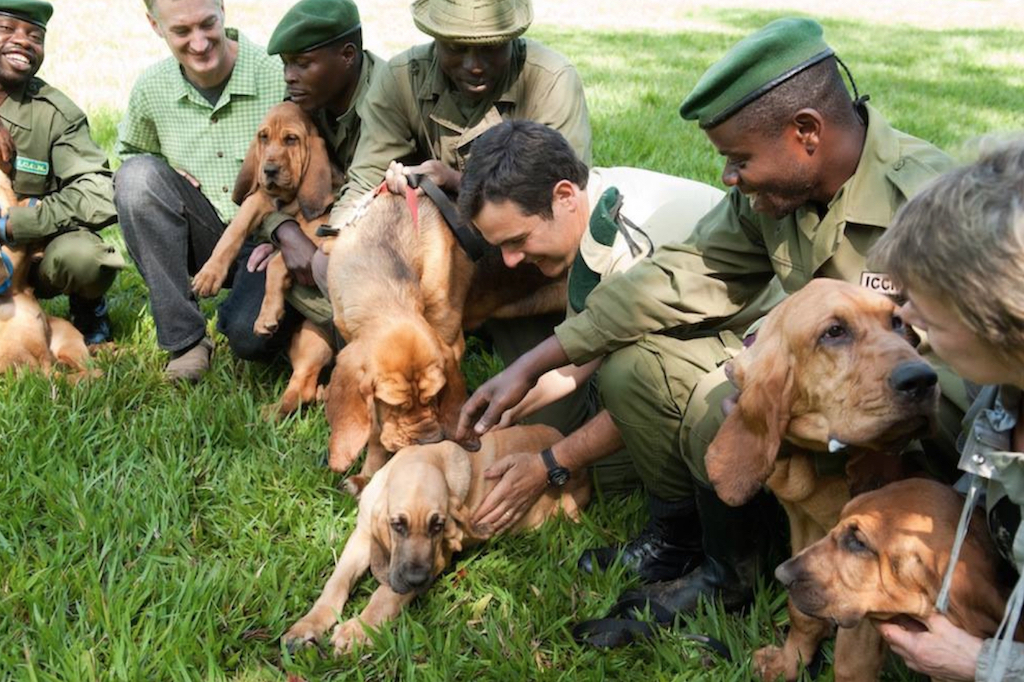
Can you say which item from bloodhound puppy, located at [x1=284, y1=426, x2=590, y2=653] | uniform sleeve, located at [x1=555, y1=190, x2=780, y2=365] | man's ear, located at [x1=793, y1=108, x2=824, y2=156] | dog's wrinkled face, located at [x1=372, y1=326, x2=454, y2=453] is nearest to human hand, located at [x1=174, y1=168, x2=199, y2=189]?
dog's wrinkled face, located at [x1=372, y1=326, x2=454, y2=453]

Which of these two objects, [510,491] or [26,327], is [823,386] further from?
[26,327]

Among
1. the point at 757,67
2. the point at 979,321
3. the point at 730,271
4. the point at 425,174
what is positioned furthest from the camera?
the point at 425,174

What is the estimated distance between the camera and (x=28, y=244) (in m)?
6.54

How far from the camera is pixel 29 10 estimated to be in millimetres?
6352

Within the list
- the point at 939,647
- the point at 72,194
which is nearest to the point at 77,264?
the point at 72,194

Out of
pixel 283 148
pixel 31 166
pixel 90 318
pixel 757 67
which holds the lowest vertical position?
pixel 90 318

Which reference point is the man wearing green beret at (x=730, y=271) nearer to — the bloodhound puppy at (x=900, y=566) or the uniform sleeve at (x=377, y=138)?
the bloodhound puppy at (x=900, y=566)

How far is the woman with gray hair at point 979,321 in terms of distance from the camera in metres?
2.50

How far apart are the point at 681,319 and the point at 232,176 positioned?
3641 mm

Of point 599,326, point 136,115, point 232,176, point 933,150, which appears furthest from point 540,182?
point 136,115

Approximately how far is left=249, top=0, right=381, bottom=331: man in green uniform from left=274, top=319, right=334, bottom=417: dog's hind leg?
88 mm

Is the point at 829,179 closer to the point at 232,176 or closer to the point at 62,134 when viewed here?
the point at 232,176

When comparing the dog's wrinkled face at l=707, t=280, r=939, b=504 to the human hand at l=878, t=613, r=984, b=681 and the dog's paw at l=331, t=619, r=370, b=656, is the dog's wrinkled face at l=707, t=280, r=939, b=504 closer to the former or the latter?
the human hand at l=878, t=613, r=984, b=681

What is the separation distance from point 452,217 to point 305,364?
1187 mm
